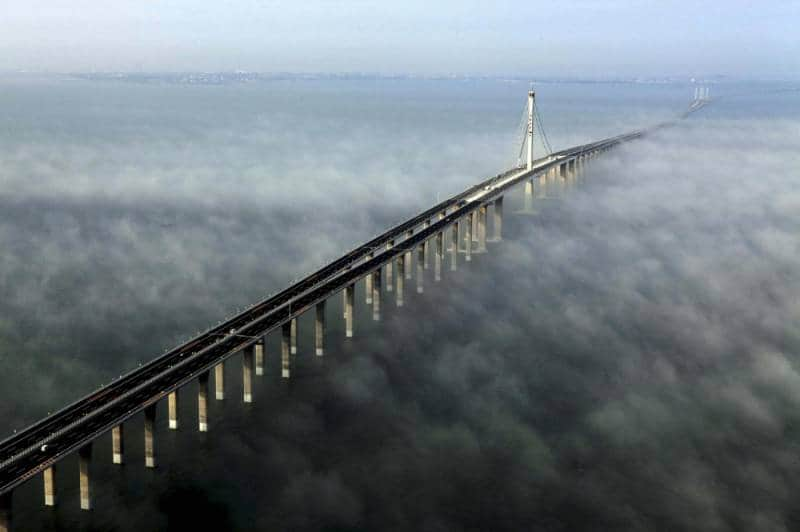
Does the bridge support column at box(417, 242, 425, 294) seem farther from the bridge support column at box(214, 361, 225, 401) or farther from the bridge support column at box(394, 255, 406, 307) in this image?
the bridge support column at box(214, 361, 225, 401)

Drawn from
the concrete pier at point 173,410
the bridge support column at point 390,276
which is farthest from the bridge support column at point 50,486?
the bridge support column at point 390,276

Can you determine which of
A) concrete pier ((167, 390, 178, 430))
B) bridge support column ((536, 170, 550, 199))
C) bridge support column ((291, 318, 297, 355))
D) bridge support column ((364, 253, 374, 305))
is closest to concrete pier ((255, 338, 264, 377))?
bridge support column ((291, 318, 297, 355))

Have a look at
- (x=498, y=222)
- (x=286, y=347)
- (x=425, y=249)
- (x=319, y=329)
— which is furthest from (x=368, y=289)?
(x=498, y=222)

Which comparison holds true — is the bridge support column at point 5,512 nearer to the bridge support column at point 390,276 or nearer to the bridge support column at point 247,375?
the bridge support column at point 247,375

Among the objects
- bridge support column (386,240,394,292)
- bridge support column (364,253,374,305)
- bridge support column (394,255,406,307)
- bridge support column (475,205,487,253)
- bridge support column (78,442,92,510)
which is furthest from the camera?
bridge support column (475,205,487,253)

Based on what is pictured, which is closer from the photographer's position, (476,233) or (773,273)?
(773,273)

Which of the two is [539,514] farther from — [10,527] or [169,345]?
[169,345]

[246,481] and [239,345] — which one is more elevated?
Answer: [239,345]

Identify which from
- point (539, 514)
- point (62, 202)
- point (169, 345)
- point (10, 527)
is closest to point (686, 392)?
point (539, 514)
